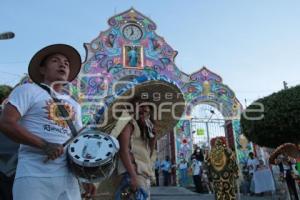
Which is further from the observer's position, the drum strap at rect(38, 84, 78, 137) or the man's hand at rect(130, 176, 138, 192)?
the man's hand at rect(130, 176, 138, 192)

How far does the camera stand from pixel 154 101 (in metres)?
3.58

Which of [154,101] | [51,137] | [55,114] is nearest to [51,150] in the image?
[51,137]

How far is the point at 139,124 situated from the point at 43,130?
1.17 metres

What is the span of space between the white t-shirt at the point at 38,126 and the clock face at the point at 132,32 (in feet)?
59.5

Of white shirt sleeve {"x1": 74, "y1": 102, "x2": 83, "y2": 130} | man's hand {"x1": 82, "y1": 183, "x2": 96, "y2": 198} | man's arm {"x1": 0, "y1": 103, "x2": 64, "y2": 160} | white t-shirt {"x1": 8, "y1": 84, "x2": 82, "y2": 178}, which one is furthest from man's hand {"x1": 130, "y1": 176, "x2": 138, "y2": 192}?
man's arm {"x1": 0, "y1": 103, "x2": 64, "y2": 160}

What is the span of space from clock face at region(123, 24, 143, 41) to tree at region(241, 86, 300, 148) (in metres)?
8.77

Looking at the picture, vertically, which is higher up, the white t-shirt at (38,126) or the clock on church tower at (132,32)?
the clock on church tower at (132,32)

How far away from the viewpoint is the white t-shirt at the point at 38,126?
223 centimetres

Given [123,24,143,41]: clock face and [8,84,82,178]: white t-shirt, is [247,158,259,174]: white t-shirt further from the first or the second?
[8,84,82,178]: white t-shirt

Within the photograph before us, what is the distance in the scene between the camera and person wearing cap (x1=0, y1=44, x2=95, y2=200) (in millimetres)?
2176

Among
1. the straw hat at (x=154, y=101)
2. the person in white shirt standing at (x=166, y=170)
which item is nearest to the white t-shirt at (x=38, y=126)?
the straw hat at (x=154, y=101)

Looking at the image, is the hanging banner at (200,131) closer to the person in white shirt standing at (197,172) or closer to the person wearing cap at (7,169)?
the person in white shirt standing at (197,172)

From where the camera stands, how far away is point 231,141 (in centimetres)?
1973

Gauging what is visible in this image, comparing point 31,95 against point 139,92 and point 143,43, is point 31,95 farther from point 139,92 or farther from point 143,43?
point 143,43
